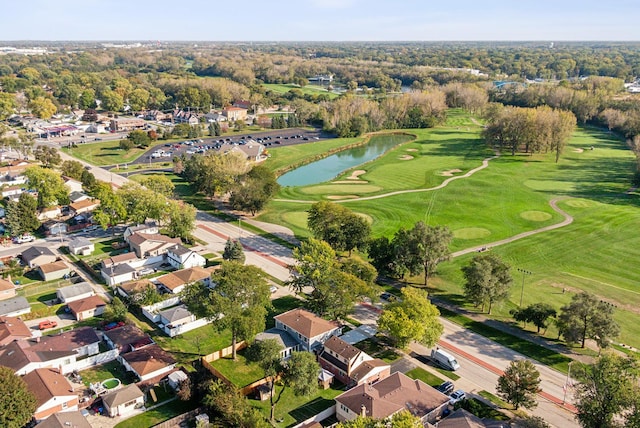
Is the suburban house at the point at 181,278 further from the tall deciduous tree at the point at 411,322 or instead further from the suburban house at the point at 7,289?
the tall deciduous tree at the point at 411,322

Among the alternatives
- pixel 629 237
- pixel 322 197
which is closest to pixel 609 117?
pixel 629 237

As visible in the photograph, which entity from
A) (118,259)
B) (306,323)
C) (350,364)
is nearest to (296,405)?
(350,364)

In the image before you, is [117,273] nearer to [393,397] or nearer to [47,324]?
[47,324]

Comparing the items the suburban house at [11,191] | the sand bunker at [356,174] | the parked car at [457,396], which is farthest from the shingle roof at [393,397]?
the suburban house at [11,191]

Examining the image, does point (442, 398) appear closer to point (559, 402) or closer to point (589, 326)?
point (559, 402)

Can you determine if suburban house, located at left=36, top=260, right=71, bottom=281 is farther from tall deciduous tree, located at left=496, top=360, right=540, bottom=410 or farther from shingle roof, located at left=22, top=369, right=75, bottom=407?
tall deciduous tree, located at left=496, top=360, right=540, bottom=410

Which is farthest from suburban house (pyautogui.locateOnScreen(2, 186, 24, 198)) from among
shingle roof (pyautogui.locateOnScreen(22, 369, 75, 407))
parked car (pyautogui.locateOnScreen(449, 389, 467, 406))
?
parked car (pyautogui.locateOnScreen(449, 389, 467, 406))
